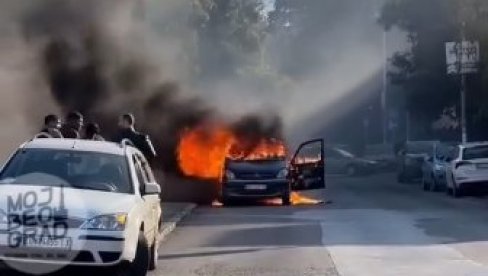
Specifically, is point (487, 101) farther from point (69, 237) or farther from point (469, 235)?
point (69, 237)

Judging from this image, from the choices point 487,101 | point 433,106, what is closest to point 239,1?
point 433,106

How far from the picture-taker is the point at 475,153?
3120 cm

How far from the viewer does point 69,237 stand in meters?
10.8

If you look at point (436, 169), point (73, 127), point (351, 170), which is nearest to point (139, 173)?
point (73, 127)

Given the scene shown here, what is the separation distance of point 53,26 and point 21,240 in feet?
49.3

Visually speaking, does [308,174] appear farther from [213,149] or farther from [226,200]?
[213,149]

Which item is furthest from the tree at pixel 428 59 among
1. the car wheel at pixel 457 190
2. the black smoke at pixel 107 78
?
the black smoke at pixel 107 78

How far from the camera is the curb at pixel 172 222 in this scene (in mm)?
18261

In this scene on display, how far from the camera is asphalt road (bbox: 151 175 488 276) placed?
13.9 m

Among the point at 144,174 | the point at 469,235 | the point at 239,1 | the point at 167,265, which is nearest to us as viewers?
the point at 144,174

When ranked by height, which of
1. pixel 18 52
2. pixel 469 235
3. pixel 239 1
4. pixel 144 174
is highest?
pixel 239 1

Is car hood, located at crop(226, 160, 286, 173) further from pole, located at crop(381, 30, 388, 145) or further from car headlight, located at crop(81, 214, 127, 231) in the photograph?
pole, located at crop(381, 30, 388, 145)

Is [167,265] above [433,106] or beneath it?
beneath

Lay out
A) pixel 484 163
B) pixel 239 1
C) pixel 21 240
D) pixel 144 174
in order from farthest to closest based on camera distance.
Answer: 1. pixel 239 1
2. pixel 484 163
3. pixel 144 174
4. pixel 21 240
